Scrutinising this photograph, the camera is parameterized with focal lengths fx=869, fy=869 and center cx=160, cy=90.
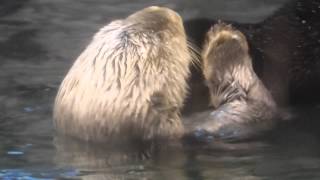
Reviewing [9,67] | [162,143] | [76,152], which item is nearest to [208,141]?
[162,143]

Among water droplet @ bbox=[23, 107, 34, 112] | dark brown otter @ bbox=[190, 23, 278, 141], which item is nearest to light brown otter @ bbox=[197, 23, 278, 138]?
dark brown otter @ bbox=[190, 23, 278, 141]

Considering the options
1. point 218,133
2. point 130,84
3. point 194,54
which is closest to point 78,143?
point 130,84

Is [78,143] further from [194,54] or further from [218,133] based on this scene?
[194,54]

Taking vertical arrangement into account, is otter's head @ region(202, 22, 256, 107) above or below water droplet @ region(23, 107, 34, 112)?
above

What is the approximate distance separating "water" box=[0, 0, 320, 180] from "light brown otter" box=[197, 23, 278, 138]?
0.15m

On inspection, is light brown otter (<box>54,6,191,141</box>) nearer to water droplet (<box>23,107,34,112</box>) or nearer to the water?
the water

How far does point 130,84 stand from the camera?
153 inches

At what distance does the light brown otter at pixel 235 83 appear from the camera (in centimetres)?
419

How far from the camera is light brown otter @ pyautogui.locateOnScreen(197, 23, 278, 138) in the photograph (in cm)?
419

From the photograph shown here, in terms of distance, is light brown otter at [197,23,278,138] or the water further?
light brown otter at [197,23,278,138]

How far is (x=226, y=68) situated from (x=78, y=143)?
2.81 feet

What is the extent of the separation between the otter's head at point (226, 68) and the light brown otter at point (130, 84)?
14cm

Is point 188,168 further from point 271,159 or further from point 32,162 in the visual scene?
point 32,162

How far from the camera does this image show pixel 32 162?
3.83 meters
